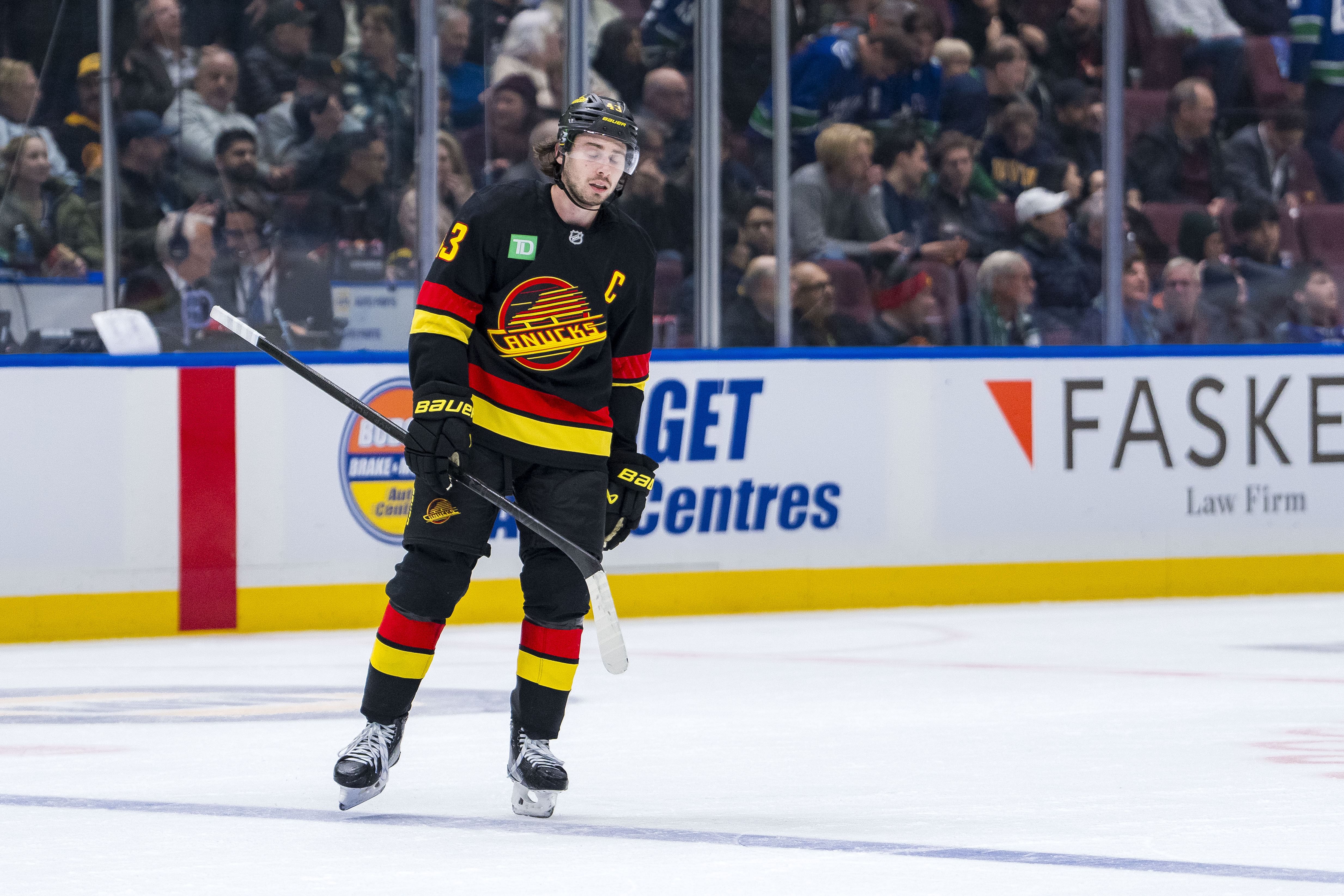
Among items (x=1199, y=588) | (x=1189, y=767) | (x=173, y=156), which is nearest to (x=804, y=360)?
(x=1199, y=588)

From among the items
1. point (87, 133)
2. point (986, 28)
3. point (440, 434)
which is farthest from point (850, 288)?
point (440, 434)

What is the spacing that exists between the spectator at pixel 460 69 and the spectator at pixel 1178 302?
3.02 metres

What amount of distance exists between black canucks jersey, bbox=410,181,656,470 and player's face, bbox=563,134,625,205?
82mm

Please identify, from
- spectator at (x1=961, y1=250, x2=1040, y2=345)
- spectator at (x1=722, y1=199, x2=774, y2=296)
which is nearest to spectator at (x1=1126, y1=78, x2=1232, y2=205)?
spectator at (x1=961, y1=250, x2=1040, y2=345)

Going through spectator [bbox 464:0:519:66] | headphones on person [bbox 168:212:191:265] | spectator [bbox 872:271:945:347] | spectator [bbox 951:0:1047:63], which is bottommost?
spectator [bbox 872:271:945:347]

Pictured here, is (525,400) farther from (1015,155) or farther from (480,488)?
(1015,155)

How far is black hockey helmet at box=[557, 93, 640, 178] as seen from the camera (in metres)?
3.92

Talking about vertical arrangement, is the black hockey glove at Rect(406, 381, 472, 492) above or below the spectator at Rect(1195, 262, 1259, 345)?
below

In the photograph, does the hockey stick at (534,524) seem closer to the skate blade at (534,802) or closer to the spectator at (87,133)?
the skate blade at (534,802)

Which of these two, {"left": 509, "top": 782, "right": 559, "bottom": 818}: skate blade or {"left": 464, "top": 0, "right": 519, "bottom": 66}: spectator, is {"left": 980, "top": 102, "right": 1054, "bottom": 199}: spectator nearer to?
{"left": 464, "top": 0, "right": 519, "bottom": 66}: spectator

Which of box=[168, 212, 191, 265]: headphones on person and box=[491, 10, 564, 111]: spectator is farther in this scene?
box=[491, 10, 564, 111]: spectator

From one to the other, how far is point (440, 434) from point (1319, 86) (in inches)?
260

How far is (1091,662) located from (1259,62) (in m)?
3.67

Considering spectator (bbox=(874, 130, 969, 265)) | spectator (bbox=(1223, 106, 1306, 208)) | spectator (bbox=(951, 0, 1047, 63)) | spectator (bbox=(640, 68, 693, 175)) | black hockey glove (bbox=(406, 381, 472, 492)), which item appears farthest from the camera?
spectator (bbox=(1223, 106, 1306, 208))
